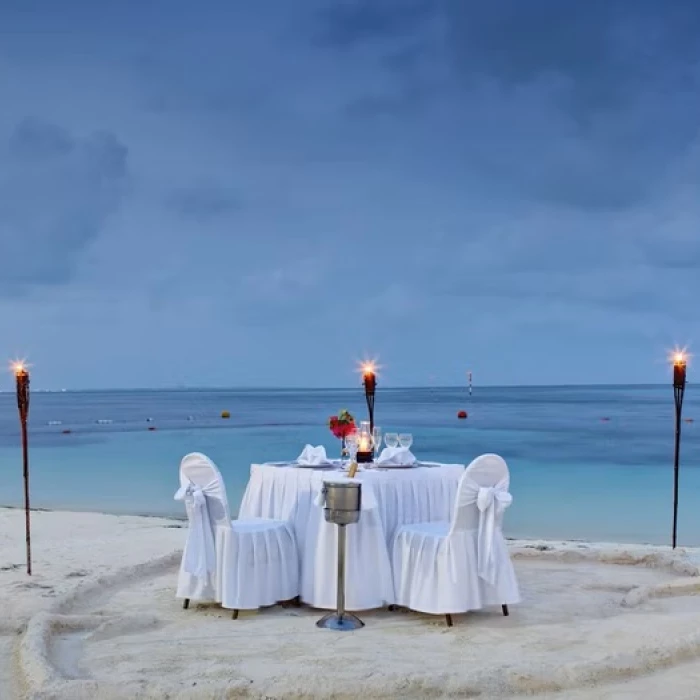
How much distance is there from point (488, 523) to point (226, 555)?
61.6 inches

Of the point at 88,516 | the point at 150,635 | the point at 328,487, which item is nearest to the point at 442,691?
the point at 328,487

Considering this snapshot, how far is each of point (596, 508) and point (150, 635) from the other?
33.9 feet

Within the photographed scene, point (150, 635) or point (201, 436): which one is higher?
point (150, 635)

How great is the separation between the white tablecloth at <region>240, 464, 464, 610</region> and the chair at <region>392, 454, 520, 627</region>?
9.0 inches

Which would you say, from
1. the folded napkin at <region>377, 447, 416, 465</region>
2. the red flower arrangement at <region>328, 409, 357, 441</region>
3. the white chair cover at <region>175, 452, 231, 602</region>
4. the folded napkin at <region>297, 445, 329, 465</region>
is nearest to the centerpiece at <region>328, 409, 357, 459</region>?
the red flower arrangement at <region>328, 409, 357, 441</region>

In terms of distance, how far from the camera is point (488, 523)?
5328 millimetres

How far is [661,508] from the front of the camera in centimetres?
1415

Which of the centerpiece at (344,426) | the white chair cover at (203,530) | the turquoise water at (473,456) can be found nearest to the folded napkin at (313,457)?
the centerpiece at (344,426)

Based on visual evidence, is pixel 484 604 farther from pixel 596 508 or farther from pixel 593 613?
pixel 596 508

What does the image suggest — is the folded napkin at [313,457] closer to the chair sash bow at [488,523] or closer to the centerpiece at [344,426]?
the centerpiece at [344,426]

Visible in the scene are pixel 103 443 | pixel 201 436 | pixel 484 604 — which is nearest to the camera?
pixel 484 604

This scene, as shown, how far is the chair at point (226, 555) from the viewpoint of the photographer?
5555 mm

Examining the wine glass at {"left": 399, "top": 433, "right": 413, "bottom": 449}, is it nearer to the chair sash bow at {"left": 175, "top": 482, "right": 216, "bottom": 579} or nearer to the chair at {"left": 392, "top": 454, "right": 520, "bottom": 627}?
the chair at {"left": 392, "top": 454, "right": 520, "bottom": 627}

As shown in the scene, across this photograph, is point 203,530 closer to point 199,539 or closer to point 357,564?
point 199,539
